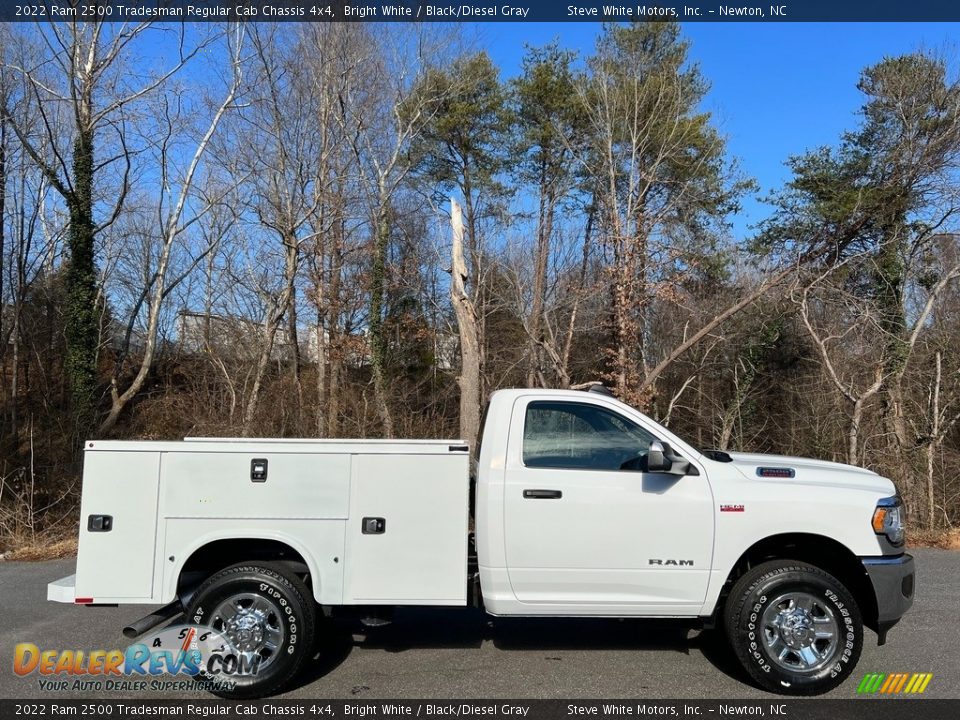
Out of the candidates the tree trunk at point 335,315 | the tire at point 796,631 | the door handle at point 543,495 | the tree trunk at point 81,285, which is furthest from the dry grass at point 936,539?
the tree trunk at point 81,285

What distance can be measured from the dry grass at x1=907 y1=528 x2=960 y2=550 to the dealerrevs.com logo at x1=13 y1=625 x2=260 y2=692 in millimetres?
9695

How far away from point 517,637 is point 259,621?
222cm

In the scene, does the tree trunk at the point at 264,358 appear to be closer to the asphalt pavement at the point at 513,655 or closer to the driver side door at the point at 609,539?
the asphalt pavement at the point at 513,655

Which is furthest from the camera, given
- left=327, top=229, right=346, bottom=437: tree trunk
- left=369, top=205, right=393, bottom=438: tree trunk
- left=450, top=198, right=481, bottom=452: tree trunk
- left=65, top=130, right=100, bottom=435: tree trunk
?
left=369, top=205, right=393, bottom=438: tree trunk

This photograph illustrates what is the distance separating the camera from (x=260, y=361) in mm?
20703

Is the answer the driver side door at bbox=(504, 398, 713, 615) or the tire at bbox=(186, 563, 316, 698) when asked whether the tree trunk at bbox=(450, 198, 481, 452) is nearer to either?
the driver side door at bbox=(504, 398, 713, 615)

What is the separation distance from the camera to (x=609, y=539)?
506 cm

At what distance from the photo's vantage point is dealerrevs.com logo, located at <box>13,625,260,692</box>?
489 centimetres

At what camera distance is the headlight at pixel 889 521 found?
506cm

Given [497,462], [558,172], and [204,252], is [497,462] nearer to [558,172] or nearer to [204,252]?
[204,252]

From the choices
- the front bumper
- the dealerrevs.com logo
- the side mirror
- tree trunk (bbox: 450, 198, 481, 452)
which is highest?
tree trunk (bbox: 450, 198, 481, 452)

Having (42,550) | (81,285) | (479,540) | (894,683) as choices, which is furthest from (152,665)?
(81,285)

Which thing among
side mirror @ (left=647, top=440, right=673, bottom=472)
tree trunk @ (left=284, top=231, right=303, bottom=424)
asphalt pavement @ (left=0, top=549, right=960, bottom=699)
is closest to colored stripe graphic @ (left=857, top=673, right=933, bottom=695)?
asphalt pavement @ (left=0, top=549, right=960, bottom=699)

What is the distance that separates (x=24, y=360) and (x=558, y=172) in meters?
17.7
